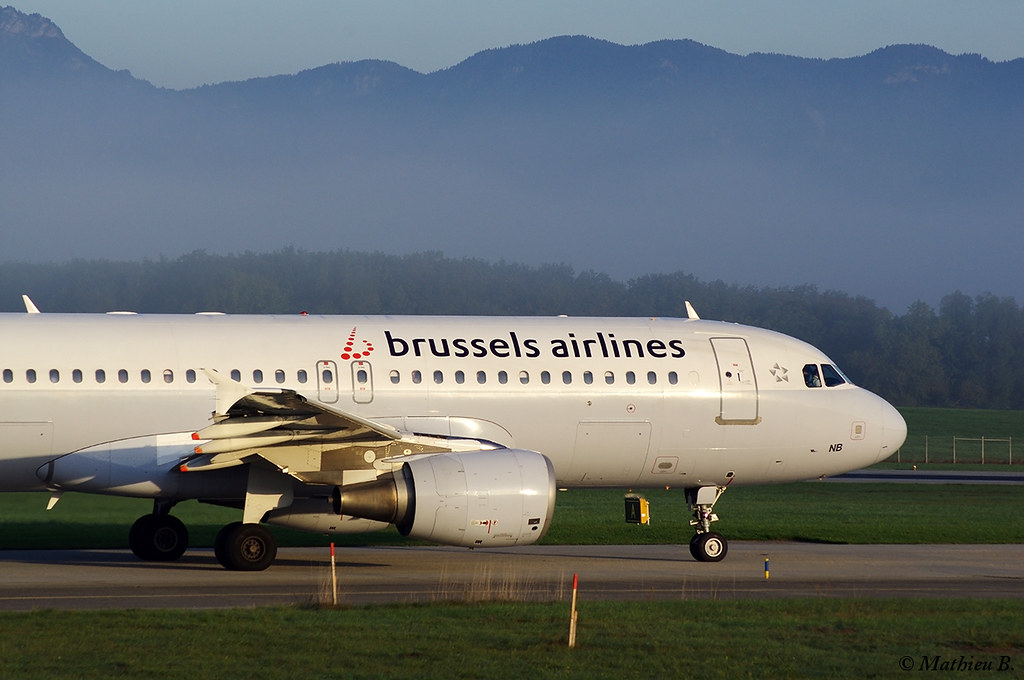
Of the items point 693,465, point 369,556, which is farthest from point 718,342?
point 369,556

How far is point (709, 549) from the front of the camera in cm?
2270

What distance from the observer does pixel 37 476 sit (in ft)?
68.2

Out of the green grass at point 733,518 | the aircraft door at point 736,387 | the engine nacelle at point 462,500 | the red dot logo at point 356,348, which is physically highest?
the red dot logo at point 356,348

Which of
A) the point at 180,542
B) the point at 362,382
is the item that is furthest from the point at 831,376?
the point at 180,542

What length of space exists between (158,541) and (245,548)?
2.61 metres

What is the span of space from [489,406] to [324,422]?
3.53 m

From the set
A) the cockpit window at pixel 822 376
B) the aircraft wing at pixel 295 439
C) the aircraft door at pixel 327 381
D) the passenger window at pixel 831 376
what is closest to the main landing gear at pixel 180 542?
the aircraft wing at pixel 295 439

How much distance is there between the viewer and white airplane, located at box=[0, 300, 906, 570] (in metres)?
19.4

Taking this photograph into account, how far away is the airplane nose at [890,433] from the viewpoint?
23.9 metres

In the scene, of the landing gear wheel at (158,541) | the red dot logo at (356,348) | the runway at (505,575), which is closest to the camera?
the runway at (505,575)

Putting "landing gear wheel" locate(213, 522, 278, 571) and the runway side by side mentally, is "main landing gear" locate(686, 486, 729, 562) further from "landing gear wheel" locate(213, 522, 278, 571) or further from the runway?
"landing gear wheel" locate(213, 522, 278, 571)

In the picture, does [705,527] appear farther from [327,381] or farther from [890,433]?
[327,381]

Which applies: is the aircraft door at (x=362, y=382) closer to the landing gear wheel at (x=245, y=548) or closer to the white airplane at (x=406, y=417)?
the white airplane at (x=406, y=417)

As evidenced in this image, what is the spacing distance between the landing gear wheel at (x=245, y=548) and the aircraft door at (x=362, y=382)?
2.62 metres
